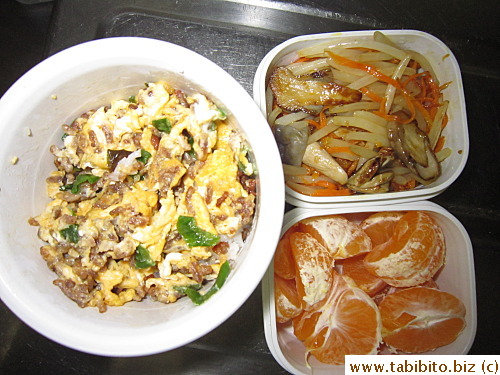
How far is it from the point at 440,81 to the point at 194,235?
3.63 feet

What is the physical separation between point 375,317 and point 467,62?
110 cm

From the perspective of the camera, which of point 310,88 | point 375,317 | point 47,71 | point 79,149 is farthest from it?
point 310,88

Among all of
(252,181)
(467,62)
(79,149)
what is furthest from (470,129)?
(79,149)

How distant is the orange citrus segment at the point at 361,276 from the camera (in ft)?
4.25

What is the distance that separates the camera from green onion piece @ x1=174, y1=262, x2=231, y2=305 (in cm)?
80

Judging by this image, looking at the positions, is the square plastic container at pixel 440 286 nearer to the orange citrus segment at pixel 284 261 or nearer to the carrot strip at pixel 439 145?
the orange citrus segment at pixel 284 261

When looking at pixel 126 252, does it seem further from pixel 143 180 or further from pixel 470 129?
pixel 470 129

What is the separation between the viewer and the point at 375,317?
1.19 m

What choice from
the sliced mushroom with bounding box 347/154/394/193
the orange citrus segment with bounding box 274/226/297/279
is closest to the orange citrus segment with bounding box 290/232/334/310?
Result: the orange citrus segment with bounding box 274/226/297/279

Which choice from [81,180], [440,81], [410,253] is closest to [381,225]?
[410,253]

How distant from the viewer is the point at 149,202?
82 cm

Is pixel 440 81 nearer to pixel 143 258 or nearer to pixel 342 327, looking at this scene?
pixel 342 327

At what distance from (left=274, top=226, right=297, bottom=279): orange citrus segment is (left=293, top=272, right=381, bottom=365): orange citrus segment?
14 cm

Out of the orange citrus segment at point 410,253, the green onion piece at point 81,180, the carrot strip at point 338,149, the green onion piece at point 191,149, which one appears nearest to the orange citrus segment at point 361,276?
the orange citrus segment at point 410,253
